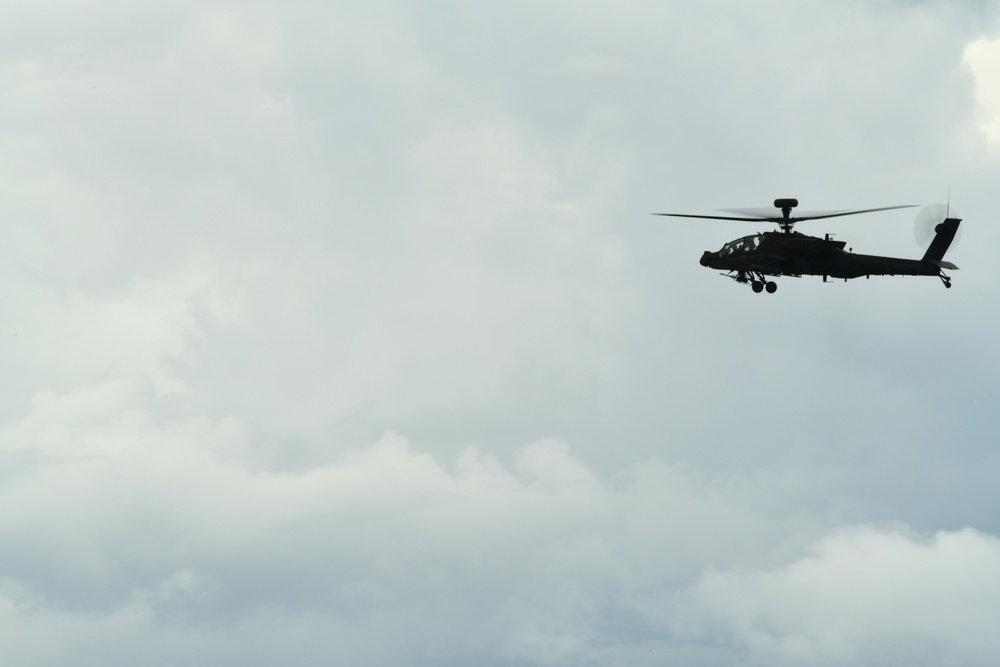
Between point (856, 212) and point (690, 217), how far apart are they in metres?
12.4

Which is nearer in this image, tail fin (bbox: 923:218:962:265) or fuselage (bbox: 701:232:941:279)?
fuselage (bbox: 701:232:941:279)

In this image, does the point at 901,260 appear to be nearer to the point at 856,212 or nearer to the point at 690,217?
the point at 856,212

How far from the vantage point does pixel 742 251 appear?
9281cm

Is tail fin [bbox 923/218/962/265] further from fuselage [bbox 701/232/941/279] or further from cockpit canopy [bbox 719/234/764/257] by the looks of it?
cockpit canopy [bbox 719/234/764/257]

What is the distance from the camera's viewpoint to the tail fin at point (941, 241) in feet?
306

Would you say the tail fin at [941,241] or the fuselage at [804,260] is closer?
the fuselage at [804,260]

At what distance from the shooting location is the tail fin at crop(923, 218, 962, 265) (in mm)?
93375

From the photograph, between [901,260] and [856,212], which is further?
[901,260]

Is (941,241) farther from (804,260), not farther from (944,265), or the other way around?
(804,260)

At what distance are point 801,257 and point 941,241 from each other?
11.9 metres

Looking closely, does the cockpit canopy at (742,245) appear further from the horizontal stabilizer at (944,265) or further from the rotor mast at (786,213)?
the horizontal stabilizer at (944,265)

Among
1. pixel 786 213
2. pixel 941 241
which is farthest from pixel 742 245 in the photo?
pixel 941 241

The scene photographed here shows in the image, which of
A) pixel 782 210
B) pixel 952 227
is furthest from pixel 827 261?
pixel 952 227

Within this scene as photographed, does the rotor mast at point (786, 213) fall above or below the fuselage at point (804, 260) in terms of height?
above
